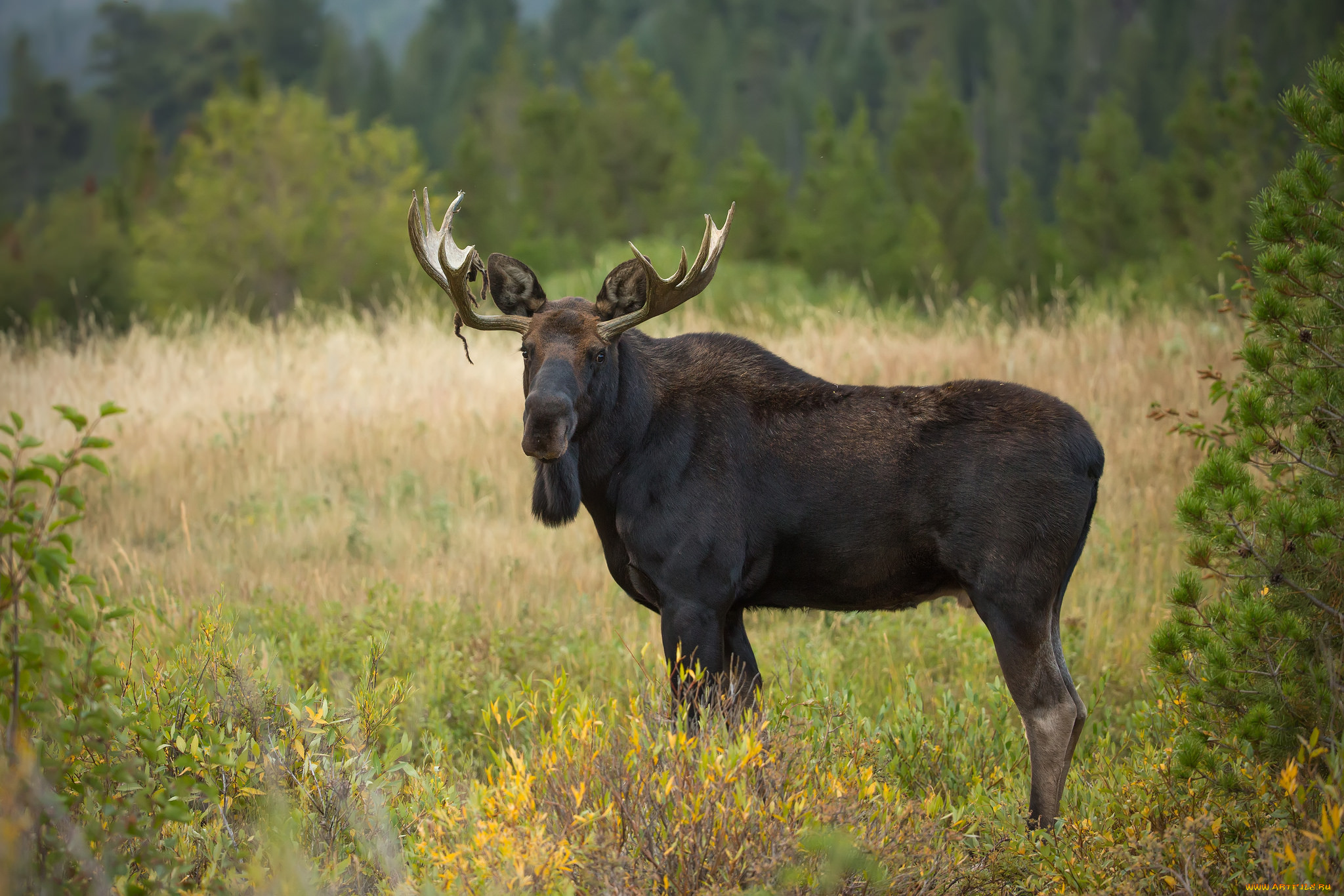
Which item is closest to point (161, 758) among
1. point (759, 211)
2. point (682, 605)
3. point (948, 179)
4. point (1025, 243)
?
point (682, 605)

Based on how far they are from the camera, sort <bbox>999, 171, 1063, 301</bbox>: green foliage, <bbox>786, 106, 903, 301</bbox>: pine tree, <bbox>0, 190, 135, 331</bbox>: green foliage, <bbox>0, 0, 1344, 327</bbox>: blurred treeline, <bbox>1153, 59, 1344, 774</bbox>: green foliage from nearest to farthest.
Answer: <bbox>1153, 59, 1344, 774</bbox>: green foliage < <bbox>0, 190, 135, 331</bbox>: green foliage < <bbox>0, 0, 1344, 327</bbox>: blurred treeline < <bbox>786, 106, 903, 301</bbox>: pine tree < <bbox>999, 171, 1063, 301</bbox>: green foliage

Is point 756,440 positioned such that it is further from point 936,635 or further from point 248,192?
point 248,192

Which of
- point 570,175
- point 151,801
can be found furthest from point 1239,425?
point 570,175

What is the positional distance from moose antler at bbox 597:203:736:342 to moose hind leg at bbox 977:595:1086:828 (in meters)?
1.79

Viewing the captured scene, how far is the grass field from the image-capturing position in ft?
17.2

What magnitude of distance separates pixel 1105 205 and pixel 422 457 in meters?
23.3

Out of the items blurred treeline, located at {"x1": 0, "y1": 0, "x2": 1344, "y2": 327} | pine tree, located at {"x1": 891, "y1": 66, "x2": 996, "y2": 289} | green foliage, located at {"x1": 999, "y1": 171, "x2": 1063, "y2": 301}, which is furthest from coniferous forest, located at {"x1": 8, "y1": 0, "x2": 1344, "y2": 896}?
pine tree, located at {"x1": 891, "y1": 66, "x2": 996, "y2": 289}

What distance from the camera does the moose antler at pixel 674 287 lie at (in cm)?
466

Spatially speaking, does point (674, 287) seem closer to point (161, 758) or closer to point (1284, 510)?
point (1284, 510)

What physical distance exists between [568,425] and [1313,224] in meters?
2.84

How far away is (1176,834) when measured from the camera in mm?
3541

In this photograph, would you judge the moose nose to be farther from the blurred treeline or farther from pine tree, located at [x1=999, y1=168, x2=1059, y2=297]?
pine tree, located at [x1=999, y1=168, x2=1059, y2=297]

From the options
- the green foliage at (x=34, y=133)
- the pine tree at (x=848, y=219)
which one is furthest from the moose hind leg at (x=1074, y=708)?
the green foliage at (x=34, y=133)

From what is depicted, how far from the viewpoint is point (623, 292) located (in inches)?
191
